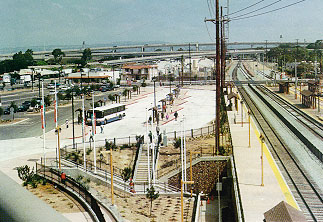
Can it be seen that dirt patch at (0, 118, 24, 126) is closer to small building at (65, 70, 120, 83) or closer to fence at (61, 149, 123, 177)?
fence at (61, 149, 123, 177)

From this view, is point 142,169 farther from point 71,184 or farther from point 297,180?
point 297,180

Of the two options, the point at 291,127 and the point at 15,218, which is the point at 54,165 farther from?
the point at 15,218

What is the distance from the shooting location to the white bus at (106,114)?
129 feet

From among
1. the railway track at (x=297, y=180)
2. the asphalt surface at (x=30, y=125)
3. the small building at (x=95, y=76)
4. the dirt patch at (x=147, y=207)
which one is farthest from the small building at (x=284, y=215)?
the small building at (x=95, y=76)

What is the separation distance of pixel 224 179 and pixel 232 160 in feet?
6.48

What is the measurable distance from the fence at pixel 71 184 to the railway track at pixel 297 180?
774cm

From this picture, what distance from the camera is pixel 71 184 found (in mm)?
20188

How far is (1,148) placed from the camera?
98.7 feet

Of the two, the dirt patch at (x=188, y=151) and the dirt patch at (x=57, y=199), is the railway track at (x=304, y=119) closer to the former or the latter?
the dirt patch at (x=188, y=151)

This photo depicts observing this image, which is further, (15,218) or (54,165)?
(54,165)

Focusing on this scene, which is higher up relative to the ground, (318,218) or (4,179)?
(4,179)

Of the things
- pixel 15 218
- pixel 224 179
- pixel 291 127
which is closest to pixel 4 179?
pixel 15 218

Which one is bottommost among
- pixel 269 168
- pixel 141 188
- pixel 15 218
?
pixel 141 188

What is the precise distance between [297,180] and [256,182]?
2.09m
